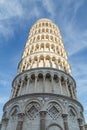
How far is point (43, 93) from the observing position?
22844mm

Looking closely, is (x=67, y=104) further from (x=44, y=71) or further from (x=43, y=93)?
(x=44, y=71)

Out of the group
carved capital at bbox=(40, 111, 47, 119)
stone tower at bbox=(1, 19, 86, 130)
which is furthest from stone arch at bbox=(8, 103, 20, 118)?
carved capital at bbox=(40, 111, 47, 119)

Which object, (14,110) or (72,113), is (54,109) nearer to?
(72,113)

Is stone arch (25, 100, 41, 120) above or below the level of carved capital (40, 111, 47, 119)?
above

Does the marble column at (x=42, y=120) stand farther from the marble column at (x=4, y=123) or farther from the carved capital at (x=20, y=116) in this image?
the marble column at (x=4, y=123)

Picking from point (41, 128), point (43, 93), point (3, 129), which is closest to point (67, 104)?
point (43, 93)

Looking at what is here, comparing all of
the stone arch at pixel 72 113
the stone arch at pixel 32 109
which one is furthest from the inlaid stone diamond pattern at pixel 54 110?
the stone arch at pixel 72 113

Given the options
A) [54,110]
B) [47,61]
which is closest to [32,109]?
[54,110]

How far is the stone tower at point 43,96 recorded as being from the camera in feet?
68.9

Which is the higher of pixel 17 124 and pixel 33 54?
pixel 33 54

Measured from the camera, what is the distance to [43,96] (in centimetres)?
2266

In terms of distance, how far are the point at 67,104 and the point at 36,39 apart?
15679 mm

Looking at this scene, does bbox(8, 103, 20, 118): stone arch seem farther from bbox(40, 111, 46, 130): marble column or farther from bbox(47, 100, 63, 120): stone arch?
bbox(47, 100, 63, 120): stone arch

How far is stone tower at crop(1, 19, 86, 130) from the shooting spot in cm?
2100
